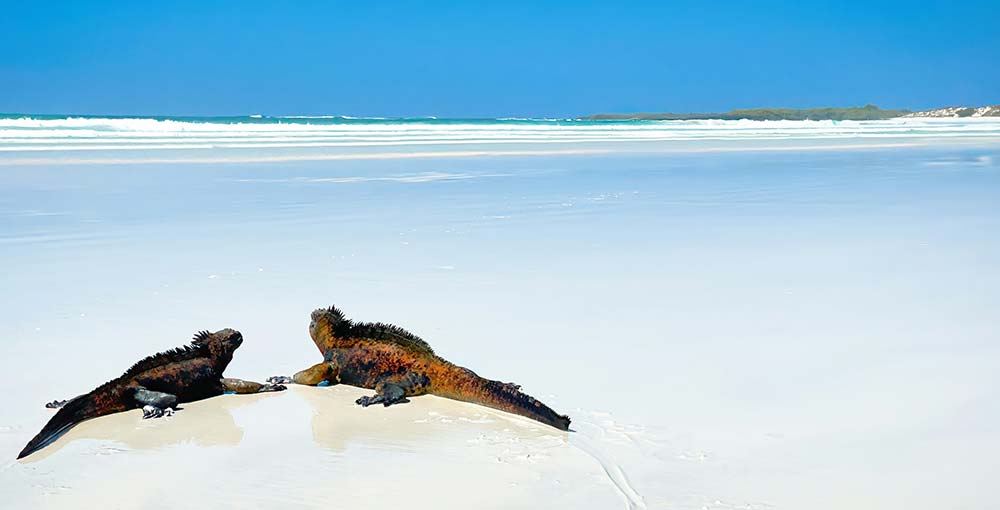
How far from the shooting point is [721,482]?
3076 mm

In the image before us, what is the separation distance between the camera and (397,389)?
4.11 metres

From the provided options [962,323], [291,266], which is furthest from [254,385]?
[962,323]

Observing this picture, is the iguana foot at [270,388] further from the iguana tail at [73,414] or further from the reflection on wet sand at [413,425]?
the iguana tail at [73,414]

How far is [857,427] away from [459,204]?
7756mm

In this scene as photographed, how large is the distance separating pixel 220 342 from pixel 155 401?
1.47 ft

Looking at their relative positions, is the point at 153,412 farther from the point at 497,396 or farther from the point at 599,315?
the point at 599,315

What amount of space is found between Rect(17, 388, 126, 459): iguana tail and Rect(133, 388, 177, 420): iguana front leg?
0.08 m

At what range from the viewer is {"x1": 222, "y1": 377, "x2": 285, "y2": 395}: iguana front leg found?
4176mm

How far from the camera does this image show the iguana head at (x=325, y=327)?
4547 millimetres

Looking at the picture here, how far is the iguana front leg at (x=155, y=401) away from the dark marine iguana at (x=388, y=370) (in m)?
0.46

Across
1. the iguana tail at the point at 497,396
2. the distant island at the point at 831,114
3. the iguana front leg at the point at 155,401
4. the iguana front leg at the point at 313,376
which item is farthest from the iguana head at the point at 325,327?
the distant island at the point at 831,114

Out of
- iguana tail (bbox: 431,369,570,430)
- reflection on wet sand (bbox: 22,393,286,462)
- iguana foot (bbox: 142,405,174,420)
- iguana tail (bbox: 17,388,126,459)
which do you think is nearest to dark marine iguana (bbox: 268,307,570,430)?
iguana tail (bbox: 431,369,570,430)

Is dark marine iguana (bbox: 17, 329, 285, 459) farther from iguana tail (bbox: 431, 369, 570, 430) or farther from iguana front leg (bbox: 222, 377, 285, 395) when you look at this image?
iguana tail (bbox: 431, 369, 570, 430)

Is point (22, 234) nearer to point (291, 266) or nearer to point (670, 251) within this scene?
point (291, 266)
